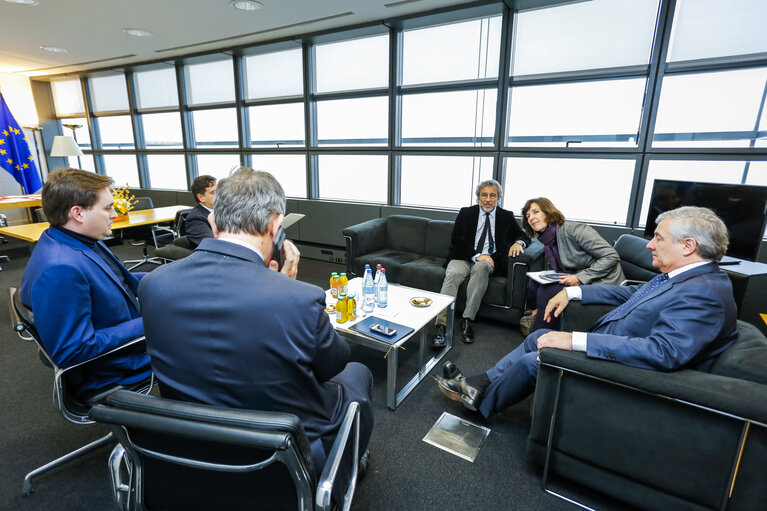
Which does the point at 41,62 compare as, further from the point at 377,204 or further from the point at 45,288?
the point at 45,288

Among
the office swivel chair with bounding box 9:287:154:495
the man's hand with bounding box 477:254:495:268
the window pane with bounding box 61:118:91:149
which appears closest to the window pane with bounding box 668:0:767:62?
the man's hand with bounding box 477:254:495:268

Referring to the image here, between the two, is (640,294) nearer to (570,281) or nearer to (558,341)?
(558,341)

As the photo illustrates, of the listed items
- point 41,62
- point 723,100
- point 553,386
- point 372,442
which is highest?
point 41,62

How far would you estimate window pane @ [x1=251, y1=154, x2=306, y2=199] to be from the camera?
5.41m

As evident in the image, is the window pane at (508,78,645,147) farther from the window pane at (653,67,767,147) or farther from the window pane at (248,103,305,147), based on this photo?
the window pane at (248,103,305,147)

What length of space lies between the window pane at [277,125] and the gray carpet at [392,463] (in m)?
3.92

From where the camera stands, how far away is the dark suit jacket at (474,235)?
3279 millimetres

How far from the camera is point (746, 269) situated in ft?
7.27

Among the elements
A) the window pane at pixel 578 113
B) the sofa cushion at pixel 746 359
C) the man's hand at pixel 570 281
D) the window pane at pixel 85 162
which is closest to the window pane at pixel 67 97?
the window pane at pixel 85 162

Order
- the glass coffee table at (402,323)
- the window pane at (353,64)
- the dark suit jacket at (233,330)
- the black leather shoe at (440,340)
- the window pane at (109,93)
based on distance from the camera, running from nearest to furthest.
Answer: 1. the dark suit jacket at (233,330)
2. the glass coffee table at (402,323)
3. the black leather shoe at (440,340)
4. the window pane at (353,64)
5. the window pane at (109,93)

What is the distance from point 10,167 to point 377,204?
6.96 m

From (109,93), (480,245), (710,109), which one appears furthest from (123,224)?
(710,109)

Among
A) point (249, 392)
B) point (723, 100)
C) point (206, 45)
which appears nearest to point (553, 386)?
point (249, 392)

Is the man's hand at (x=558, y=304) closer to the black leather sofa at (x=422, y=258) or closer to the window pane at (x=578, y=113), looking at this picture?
the black leather sofa at (x=422, y=258)
